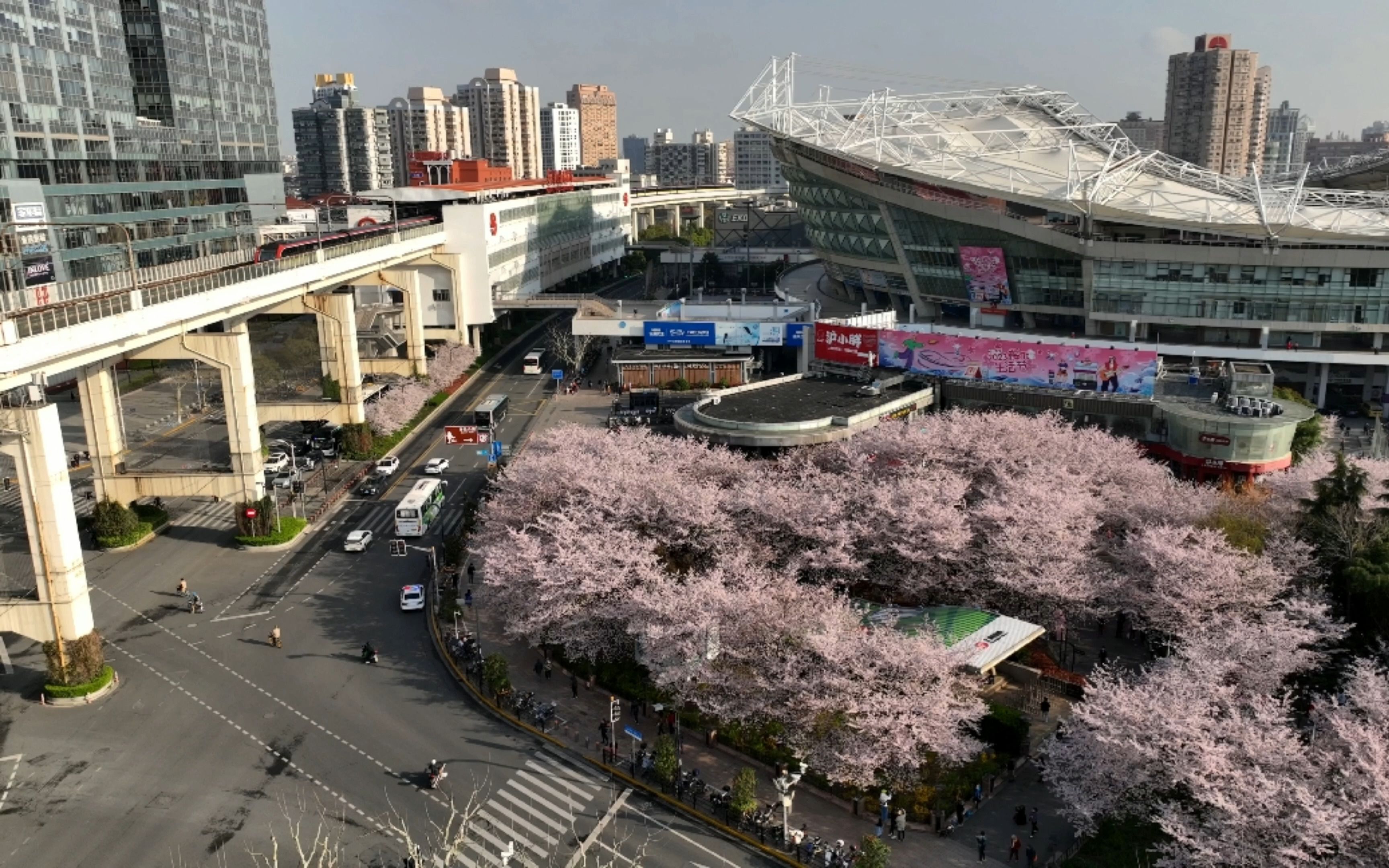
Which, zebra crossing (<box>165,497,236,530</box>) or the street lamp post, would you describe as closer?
the street lamp post

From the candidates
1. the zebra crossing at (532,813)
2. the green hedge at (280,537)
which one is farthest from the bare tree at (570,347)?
Answer: the zebra crossing at (532,813)

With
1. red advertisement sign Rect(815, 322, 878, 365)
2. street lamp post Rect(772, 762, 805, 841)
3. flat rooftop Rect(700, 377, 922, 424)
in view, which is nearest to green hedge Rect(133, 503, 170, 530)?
flat rooftop Rect(700, 377, 922, 424)

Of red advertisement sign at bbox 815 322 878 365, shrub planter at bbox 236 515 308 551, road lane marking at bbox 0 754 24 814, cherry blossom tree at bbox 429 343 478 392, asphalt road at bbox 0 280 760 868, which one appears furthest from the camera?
cherry blossom tree at bbox 429 343 478 392

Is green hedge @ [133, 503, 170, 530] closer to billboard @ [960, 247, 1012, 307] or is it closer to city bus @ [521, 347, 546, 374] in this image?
city bus @ [521, 347, 546, 374]

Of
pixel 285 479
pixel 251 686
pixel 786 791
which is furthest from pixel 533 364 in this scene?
pixel 786 791

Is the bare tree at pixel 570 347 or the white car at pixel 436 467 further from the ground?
the bare tree at pixel 570 347

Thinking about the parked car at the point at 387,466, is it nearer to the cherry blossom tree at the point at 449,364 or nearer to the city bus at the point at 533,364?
the cherry blossom tree at the point at 449,364

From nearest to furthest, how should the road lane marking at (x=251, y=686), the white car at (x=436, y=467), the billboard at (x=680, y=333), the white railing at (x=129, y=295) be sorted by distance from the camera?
the road lane marking at (x=251, y=686)
the white railing at (x=129, y=295)
the white car at (x=436, y=467)
the billboard at (x=680, y=333)
